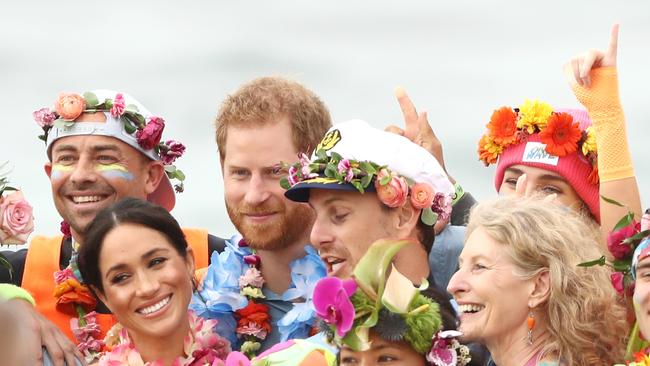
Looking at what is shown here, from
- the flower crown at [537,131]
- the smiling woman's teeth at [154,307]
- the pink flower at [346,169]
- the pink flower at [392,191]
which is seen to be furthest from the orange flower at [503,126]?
the smiling woman's teeth at [154,307]

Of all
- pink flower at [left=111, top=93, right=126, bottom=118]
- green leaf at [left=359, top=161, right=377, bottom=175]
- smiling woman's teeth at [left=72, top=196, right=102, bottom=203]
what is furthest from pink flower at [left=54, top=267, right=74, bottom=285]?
green leaf at [left=359, top=161, right=377, bottom=175]

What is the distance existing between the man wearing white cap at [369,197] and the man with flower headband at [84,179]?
158 cm

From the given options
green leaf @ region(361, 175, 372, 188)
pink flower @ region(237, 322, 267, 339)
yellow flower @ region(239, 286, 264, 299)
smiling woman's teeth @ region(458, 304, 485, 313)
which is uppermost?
green leaf @ region(361, 175, 372, 188)

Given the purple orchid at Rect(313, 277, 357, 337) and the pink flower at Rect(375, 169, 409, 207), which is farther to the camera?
the pink flower at Rect(375, 169, 409, 207)

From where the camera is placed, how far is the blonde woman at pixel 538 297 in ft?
11.6

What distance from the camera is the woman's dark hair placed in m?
4.41

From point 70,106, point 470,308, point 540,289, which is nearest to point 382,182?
point 470,308

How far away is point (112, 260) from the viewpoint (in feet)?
14.3

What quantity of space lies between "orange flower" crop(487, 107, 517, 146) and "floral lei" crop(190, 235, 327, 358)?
146 centimetres

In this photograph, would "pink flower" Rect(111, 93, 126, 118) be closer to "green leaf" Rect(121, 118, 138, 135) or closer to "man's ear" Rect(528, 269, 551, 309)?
"green leaf" Rect(121, 118, 138, 135)

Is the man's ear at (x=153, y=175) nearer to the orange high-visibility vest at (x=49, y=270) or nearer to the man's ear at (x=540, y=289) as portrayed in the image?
the orange high-visibility vest at (x=49, y=270)

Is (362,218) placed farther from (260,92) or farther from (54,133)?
(54,133)

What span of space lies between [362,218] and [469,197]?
74.3 inches

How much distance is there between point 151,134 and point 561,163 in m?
2.66
